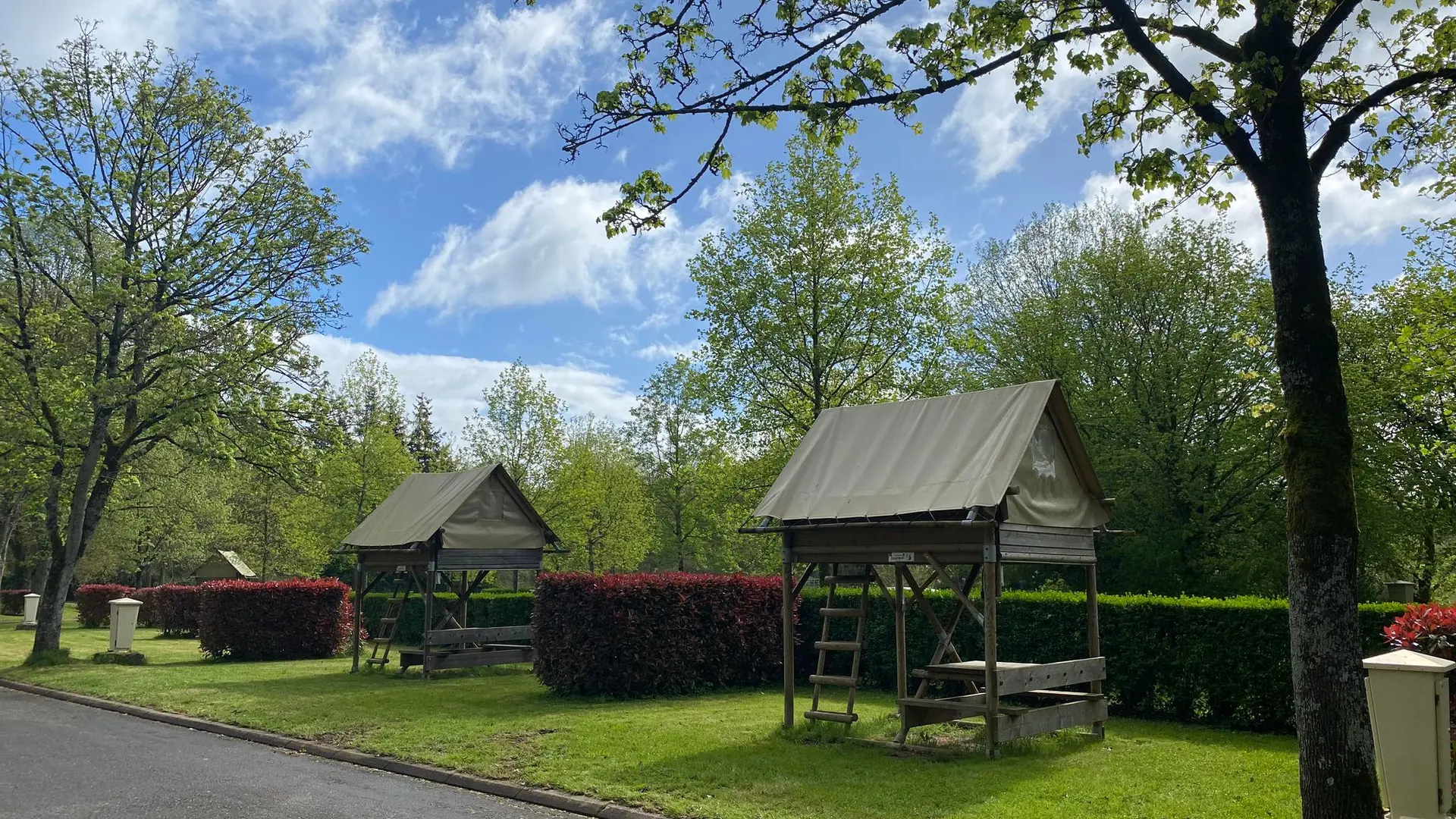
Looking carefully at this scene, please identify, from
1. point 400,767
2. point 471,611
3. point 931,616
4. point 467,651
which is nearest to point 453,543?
point 467,651

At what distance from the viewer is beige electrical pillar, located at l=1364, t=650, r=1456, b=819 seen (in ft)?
23.7

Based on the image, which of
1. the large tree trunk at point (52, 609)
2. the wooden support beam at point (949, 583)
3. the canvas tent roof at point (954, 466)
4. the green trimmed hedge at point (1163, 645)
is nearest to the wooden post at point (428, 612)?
the large tree trunk at point (52, 609)

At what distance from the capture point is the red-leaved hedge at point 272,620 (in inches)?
879

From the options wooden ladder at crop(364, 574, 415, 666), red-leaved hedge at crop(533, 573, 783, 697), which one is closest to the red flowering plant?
red-leaved hedge at crop(533, 573, 783, 697)

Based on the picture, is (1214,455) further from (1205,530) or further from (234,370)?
(234,370)

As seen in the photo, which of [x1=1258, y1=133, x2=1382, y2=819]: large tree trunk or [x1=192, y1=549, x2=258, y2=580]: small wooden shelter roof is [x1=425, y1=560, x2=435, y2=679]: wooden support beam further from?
[x1=192, y1=549, x2=258, y2=580]: small wooden shelter roof

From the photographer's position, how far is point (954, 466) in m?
11.3

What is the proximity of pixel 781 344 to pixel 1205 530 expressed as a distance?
13547mm

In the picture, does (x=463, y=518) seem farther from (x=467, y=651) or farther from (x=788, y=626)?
(x=788, y=626)

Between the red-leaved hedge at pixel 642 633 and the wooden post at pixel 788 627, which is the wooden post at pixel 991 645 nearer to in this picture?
the wooden post at pixel 788 627

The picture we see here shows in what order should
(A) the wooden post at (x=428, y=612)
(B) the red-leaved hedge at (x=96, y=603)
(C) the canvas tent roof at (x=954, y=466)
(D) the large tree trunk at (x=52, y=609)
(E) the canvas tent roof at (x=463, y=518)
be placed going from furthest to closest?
(B) the red-leaved hedge at (x=96, y=603) < (D) the large tree trunk at (x=52, y=609) < (E) the canvas tent roof at (x=463, y=518) < (A) the wooden post at (x=428, y=612) < (C) the canvas tent roof at (x=954, y=466)

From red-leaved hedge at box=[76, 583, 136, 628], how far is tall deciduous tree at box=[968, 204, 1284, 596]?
1289 inches

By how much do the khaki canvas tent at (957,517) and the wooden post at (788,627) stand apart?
20mm

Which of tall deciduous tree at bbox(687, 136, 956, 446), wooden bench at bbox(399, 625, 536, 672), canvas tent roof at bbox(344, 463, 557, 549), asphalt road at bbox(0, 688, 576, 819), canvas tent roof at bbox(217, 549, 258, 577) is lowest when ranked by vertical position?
asphalt road at bbox(0, 688, 576, 819)
